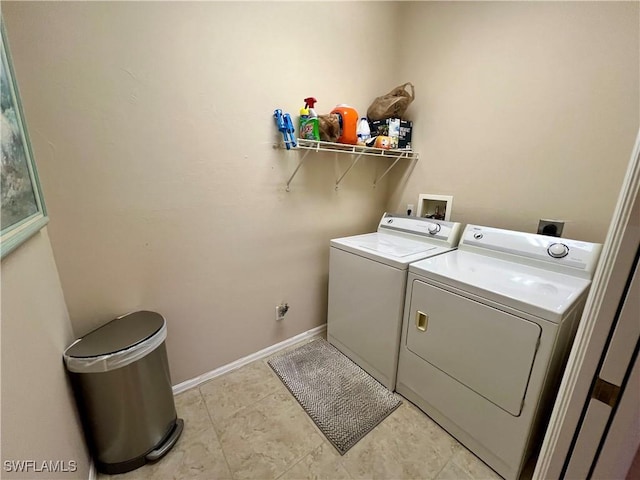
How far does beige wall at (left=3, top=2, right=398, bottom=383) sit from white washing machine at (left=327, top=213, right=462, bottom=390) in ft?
1.07

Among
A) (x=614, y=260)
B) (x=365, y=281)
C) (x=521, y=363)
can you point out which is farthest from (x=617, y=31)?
(x=365, y=281)

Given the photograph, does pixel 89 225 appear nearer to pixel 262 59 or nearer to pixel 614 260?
pixel 262 59

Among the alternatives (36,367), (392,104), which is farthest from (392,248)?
(36,367)

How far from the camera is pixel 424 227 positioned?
6.25 ft

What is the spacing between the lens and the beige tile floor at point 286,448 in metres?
1.21

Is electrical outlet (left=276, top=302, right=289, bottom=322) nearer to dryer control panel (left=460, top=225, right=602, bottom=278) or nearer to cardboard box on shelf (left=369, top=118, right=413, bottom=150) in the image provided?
dryer control panel (left=460, top=225, right=602, bottom=278)

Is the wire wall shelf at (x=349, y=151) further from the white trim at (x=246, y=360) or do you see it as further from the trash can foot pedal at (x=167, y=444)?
the trash can foot pedal at (x=167, y=444)

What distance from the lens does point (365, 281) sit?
166cm

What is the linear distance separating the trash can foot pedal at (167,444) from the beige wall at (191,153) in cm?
32

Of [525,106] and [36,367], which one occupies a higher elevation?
[525,106]

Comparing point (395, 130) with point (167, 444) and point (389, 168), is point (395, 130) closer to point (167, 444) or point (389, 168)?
point (389, 168)

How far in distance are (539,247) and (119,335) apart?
7.04ft

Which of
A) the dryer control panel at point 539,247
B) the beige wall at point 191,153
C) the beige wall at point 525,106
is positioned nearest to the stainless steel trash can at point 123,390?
the beige wall at point 191,153

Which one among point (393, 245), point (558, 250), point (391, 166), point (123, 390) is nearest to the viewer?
point (123, 390)
